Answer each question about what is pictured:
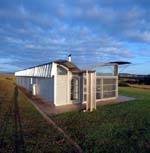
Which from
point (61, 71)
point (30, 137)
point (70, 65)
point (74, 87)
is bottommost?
Answer: point (30, 137)

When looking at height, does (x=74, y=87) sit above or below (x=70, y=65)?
below

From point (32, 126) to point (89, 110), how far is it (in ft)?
13.3

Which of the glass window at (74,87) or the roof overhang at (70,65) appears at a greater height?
the roof overhang at (70,65)

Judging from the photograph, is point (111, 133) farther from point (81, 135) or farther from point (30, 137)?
point (30, 137)

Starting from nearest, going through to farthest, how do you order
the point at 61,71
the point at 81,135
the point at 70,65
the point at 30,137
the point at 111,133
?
the point at 30,137 < the point at 81,135 < the point at 111,133 < the point at 70,65 < the point at 61,71

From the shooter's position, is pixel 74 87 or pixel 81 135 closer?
pixel 81 135

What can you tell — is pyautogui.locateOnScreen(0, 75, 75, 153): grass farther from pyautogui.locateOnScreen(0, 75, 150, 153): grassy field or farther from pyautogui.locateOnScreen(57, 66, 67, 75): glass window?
pyautogui.locateOnScreen(57, 66, 67, 75): glass window

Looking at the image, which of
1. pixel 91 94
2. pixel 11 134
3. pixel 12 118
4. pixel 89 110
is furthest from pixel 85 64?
pixel 11 134

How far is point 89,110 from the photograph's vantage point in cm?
1027

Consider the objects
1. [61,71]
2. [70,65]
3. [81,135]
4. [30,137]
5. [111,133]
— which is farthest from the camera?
[61,71]

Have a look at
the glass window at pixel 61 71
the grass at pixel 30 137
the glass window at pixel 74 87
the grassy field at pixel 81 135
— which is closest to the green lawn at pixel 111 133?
the grassy field at pixel 81 135

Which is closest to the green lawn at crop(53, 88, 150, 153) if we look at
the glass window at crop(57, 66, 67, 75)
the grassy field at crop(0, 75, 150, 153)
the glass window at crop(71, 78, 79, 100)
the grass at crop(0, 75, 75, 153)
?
the grassy field at crop(0, 75, 150, 153)

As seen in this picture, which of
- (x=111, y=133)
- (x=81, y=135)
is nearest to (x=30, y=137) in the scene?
(x=81, y=135)

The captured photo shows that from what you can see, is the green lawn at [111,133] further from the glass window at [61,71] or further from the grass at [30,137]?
the glass window at [61,71]
